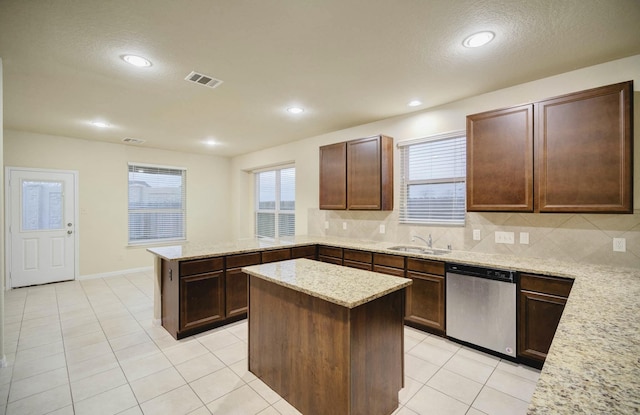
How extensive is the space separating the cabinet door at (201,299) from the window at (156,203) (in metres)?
3.86

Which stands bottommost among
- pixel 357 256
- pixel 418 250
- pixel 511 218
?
pixel 357 256

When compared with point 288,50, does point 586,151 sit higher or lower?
lower

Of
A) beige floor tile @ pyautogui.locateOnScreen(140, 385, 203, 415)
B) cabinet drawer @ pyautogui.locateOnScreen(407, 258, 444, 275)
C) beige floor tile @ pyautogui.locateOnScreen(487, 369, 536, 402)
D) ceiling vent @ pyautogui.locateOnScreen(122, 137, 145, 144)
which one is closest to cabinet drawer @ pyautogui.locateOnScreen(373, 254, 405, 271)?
cabinet drawer @ pyautogui.locateOnScreen(407, 258, 444, 275)

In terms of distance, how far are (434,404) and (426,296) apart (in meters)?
1.16

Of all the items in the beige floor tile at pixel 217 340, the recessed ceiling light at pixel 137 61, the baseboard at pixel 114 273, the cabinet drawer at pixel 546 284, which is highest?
the recessed ceiling light at pixel 137 61

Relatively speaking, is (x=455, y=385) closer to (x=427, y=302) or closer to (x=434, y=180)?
(x=427, y=302)

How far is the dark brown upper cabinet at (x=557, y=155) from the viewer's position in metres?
2.22

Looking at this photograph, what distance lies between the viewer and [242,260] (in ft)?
11.1

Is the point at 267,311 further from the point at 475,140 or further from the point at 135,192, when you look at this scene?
the point at 135,192

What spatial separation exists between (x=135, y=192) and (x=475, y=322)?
6.37 meters

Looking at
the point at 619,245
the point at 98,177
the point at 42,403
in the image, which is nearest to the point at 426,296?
the point at 619,245

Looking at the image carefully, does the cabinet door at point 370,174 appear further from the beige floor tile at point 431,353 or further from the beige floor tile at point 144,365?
the beige floor tile at point 144,365

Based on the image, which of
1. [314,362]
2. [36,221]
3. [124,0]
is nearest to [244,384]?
[314,362]

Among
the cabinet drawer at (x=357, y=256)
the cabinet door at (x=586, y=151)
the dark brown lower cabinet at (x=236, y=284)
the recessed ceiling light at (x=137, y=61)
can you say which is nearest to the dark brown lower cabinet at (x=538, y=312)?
the cabinet door at (x=586, y=151)
